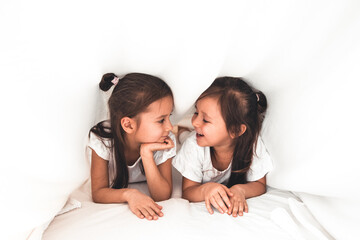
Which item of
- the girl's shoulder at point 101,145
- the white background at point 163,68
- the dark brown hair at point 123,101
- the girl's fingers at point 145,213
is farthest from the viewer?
the girl's shoulder at point 101,145

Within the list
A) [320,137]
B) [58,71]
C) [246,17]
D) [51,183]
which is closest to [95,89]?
[58,71]

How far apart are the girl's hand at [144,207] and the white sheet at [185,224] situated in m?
0.01

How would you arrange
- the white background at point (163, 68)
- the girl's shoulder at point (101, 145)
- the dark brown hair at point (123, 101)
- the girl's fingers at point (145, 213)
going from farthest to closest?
the girl's shoulder at point (101, 145)
the dark brown hair at point (123, 101)
the girl's fingers at point (145, 213)
the white background at point (163, 68)

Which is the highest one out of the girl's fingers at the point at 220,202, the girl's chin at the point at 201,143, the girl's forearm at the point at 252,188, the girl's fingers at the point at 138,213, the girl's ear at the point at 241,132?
the girl's ear at the point at 241,132

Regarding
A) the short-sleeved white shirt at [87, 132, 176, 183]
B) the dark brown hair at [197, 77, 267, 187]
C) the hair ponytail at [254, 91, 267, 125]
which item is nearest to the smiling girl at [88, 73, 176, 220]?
the short-sleeved white shirt at [87, 132, 176, 183]

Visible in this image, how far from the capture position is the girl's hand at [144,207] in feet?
2.21

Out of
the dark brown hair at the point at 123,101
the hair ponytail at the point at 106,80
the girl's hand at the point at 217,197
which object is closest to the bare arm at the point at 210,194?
the girl's hand at the point at 217,197

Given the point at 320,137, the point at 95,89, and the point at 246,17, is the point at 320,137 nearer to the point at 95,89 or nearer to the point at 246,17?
the point at 246,17

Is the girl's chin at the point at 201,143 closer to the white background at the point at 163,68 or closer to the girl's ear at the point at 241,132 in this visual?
the girl's ear at the point at 241,132

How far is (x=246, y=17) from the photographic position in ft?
2.07

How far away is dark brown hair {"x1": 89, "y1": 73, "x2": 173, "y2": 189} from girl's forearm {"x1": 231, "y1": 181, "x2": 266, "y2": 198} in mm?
319

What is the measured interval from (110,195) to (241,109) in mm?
432

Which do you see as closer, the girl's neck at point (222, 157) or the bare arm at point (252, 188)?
the bare arm at point (252, 188)

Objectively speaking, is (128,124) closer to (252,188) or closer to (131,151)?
(131,151)
